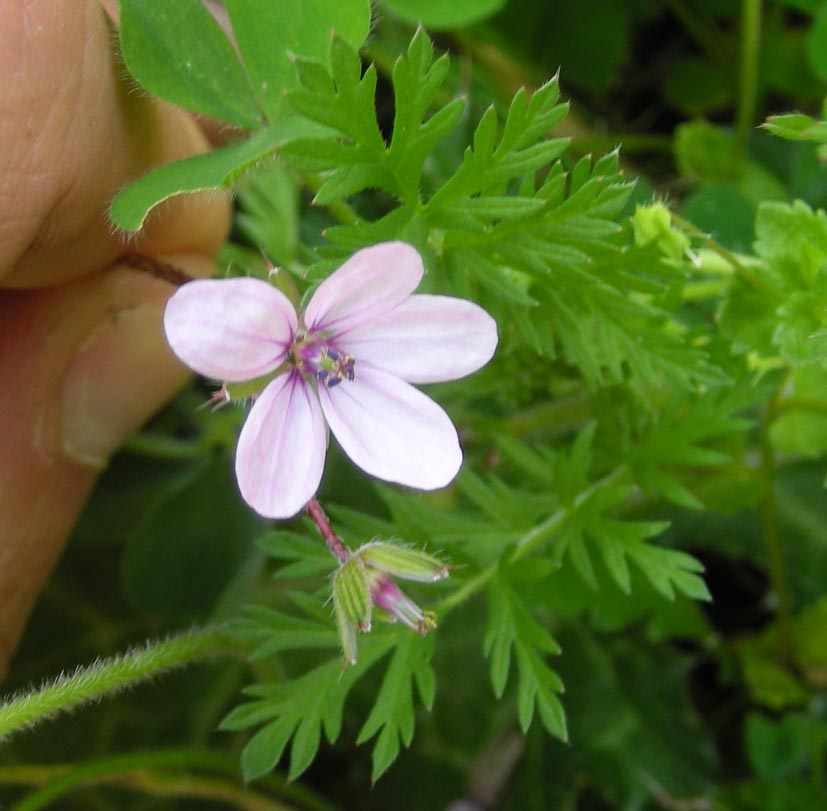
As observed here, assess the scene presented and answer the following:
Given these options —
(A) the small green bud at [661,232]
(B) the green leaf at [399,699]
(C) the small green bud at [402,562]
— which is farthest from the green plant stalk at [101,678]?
(A) the small green bud at [661,232]

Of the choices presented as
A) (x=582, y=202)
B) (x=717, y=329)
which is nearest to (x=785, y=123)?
(x=582, y=202)

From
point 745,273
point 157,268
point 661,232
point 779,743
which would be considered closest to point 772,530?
point 779,743

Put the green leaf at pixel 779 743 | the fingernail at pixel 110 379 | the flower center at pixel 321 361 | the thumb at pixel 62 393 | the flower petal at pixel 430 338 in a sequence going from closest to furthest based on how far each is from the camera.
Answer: the flower petal at pixel 430 338
the flower center at pixel 321 361
the thumb at pixel 62 393
the fingernail at pixel 110 379
the green leaf at pixel 779 743

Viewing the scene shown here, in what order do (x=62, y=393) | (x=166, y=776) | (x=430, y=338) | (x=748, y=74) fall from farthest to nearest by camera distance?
(x=748, y=74) < (x=166, y=776) < (x=62, y=393) < (x=430, y=338)

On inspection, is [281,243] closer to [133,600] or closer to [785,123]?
[133,600]

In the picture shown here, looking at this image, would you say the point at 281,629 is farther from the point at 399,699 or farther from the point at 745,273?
the point at 745,273

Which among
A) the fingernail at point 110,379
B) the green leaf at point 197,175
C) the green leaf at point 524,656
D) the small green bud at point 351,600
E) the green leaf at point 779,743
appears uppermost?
the green leaf at point 197,175

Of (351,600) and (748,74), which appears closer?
(351,600)

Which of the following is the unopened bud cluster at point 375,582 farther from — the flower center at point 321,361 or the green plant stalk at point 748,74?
the green plant stalk at point 748,74
